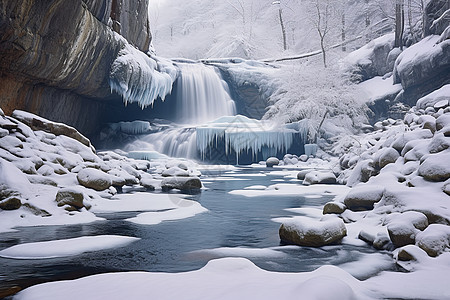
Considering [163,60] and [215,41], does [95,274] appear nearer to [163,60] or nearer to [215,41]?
[163,60]

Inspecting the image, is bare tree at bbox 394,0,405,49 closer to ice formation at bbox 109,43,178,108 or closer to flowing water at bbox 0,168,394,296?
ice formation at bbox 109,43,178,108

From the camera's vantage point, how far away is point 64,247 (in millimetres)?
4340

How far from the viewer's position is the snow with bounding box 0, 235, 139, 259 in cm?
406

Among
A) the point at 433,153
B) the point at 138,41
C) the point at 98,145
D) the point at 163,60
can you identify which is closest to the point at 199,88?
the point at 163,60

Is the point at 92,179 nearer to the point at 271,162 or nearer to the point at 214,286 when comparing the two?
the point at 214,286

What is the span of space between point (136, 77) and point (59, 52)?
18.6 feet

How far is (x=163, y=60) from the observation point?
79.7 feet

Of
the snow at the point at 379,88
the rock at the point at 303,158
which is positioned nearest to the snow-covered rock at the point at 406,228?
Result: the rock at the point at 303,158

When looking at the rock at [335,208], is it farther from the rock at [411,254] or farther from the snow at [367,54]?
the snow at [367,54]

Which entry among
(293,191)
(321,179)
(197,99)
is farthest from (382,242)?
(197,99)

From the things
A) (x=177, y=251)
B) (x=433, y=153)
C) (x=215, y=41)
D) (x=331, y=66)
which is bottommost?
(x=177, y=251)

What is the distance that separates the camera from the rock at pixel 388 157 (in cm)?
793

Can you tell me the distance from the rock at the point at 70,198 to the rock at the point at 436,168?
5.87m

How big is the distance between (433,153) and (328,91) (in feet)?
49.8
